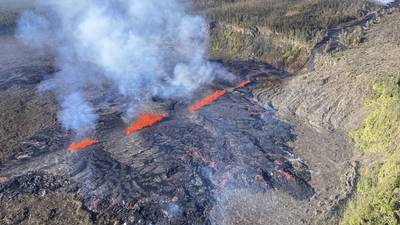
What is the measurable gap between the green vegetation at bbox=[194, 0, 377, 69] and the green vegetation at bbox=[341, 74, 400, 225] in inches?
880

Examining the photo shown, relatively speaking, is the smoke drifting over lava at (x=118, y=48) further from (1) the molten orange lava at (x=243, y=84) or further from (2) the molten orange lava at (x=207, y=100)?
(1) the molten orange lava at (x=243, y=84)

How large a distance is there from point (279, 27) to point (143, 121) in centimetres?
3640

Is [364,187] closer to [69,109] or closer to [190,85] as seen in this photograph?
[190,85]

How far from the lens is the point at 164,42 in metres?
80.9

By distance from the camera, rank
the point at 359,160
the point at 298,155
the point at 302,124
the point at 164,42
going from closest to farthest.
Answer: the point at 359,160
the point at 298,155
the point at 302,124
the point at 164,42

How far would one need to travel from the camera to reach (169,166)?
41.1m

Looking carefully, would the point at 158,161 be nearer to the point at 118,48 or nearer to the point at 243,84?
the point at 243,84

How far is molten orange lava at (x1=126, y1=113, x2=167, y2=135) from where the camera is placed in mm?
48938

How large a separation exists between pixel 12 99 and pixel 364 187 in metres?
47.5

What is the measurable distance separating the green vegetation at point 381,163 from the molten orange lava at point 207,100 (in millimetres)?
20002

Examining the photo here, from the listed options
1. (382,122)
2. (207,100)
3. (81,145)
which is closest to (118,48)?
(207,100)

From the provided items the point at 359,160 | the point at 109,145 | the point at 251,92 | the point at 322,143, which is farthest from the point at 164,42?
the point at 359,160

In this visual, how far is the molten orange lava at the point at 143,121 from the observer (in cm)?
4894

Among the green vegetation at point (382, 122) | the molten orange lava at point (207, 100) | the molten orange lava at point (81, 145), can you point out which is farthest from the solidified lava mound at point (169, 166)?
the green vegetation at point (382, 122)
